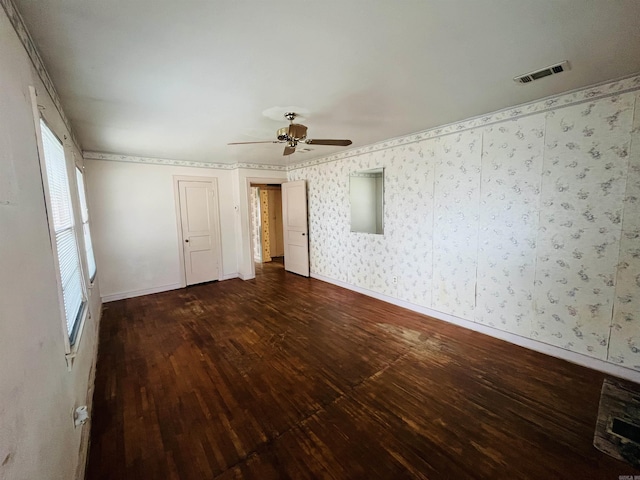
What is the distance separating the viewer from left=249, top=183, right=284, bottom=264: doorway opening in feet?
25.1

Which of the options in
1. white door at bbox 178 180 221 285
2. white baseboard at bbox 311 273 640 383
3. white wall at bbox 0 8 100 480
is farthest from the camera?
white door at bbox 178 180 221 285

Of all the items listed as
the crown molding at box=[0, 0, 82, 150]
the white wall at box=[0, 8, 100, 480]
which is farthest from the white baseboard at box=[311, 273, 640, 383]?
the crown molding at box=[0, 0, 82, 150]

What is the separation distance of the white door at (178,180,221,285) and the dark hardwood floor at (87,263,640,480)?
1.90 meters

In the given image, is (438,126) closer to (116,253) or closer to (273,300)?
(273,300)

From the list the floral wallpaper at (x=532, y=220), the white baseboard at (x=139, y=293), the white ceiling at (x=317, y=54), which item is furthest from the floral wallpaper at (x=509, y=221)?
the white baseboard at (x=139, y=293)

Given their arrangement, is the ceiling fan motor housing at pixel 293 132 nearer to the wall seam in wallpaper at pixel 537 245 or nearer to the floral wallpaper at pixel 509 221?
the floral wallpaper at pixel 509 221

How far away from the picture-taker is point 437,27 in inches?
58.0

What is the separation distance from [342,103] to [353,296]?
3034 millimetres

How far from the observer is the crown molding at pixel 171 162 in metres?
4.18

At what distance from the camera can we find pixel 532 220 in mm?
2639

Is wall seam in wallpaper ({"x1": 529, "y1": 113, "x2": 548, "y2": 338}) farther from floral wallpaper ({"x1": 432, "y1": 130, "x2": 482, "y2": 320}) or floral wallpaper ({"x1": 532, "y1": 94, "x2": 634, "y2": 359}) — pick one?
floral wallpaper ({"x1": 432, "y1": 130, "x2": 482, "y2": 320})

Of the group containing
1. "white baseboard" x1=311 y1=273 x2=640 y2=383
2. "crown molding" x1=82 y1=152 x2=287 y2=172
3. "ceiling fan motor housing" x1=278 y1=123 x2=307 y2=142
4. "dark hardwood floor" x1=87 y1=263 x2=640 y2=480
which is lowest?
"dark hardwood floor" x1=87 y1=263 x2=640 y2=480

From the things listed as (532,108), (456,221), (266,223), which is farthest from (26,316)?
(266,223)

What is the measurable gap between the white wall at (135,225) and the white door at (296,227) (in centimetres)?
169
